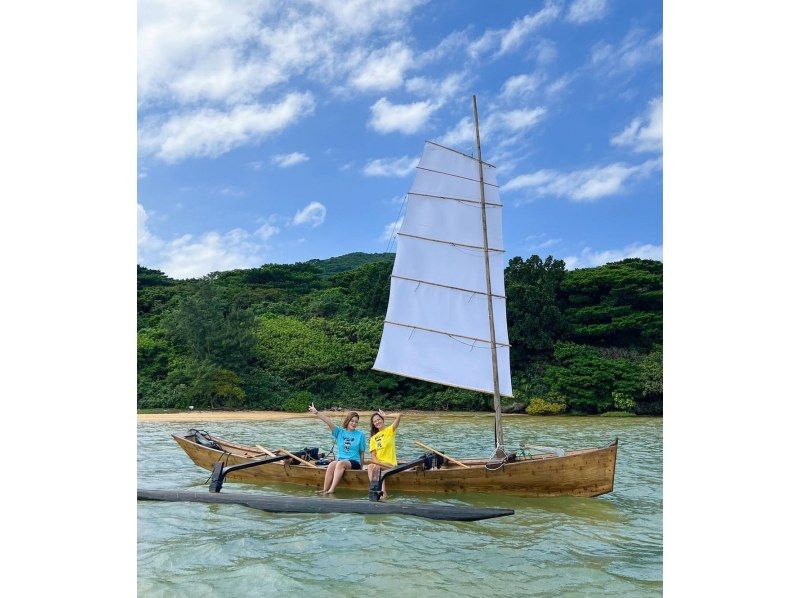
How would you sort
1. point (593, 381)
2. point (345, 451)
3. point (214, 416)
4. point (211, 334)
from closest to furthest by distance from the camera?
point (345, 451) < point (214, 416) < point (593, 381) < point (211, 334)

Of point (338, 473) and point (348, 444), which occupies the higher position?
point (348, 444)

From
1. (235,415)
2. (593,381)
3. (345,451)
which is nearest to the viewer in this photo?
(345,451)

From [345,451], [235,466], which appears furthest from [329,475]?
[235,466]

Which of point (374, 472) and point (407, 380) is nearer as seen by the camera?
point (374, 472)

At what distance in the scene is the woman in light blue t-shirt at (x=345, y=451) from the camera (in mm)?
6633

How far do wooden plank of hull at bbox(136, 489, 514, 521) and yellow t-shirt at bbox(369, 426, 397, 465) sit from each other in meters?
0.94

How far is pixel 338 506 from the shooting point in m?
5.71

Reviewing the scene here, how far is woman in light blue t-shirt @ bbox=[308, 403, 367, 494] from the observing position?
261 inches

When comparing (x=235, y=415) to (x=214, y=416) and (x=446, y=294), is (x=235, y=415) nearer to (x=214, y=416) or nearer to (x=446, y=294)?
(x=214, y=416)

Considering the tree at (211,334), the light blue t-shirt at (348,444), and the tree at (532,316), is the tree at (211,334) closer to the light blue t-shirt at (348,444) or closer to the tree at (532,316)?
the tree at (532,316)

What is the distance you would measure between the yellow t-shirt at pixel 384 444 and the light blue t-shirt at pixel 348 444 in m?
0.09

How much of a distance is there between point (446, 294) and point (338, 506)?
8.65 feet
